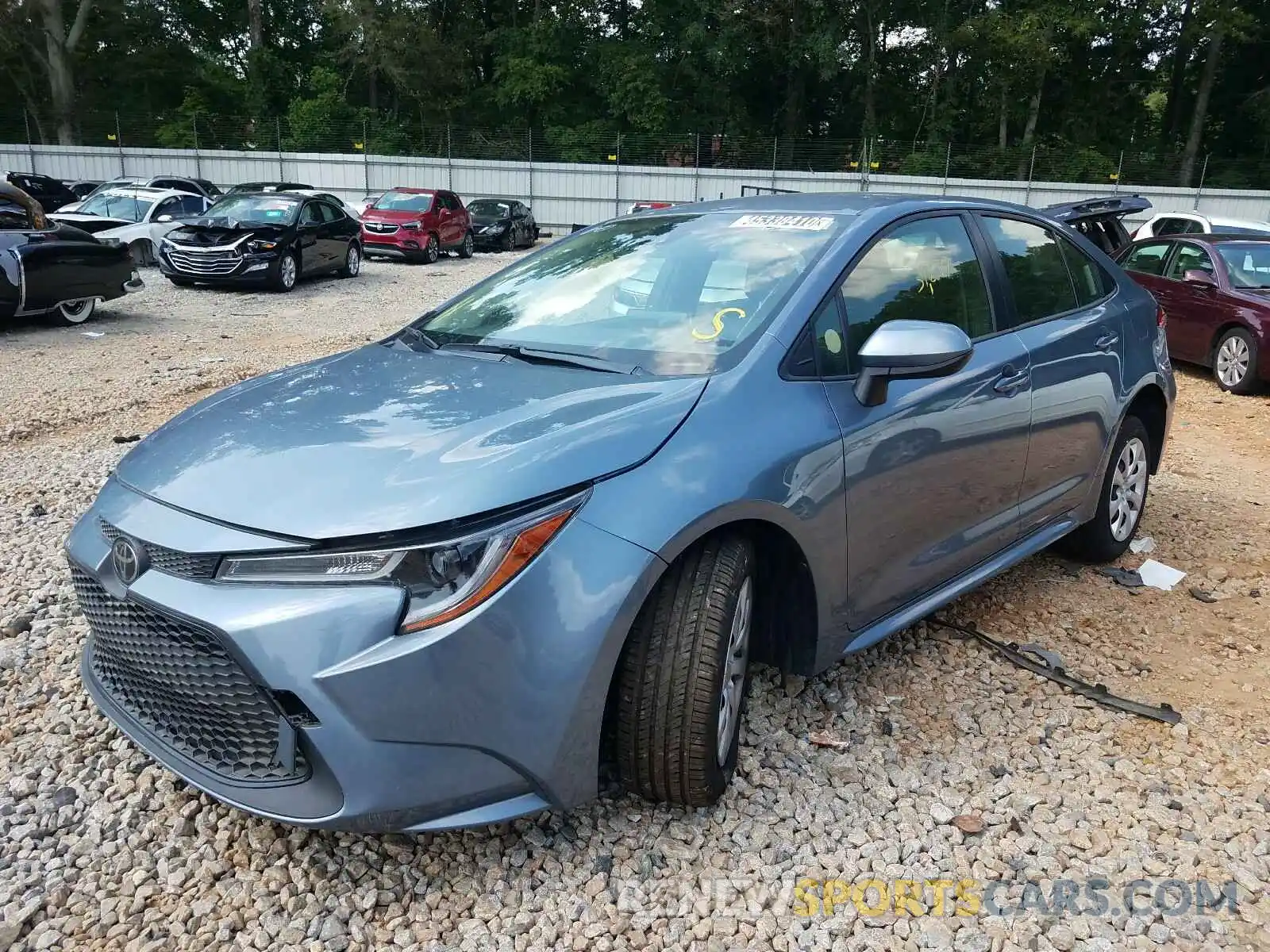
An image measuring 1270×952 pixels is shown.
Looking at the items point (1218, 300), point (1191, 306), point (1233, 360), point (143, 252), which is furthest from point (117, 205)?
point (1233, 360)

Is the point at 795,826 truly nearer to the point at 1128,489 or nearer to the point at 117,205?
the point at 1128,489

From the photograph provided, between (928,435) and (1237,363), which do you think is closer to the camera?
(928,435)

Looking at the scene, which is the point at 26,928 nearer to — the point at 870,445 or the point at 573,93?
the point at 870,445

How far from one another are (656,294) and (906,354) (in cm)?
87

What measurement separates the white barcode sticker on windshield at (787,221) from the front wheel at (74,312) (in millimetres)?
9404

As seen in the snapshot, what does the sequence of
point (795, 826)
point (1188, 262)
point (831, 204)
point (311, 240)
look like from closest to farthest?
point (795, 826)
point (831, 204)
point (1188, 262)
point (311, 240)

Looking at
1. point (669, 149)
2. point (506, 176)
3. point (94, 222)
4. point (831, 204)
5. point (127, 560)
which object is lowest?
point (127, 560)

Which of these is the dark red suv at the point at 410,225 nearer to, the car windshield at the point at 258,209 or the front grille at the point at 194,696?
the car windshield at the point at 258,209

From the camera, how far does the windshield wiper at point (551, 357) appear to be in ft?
8.87

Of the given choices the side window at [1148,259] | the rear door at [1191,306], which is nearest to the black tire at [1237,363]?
the rear door at [1191,306]

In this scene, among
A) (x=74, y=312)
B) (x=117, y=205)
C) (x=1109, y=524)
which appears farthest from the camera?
(x=117, y=205)

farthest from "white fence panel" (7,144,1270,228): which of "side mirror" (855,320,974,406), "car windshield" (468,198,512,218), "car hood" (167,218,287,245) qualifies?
"side mirror" (855,320,974,406)

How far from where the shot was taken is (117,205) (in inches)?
613

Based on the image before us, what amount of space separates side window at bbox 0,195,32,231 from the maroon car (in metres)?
11.6
